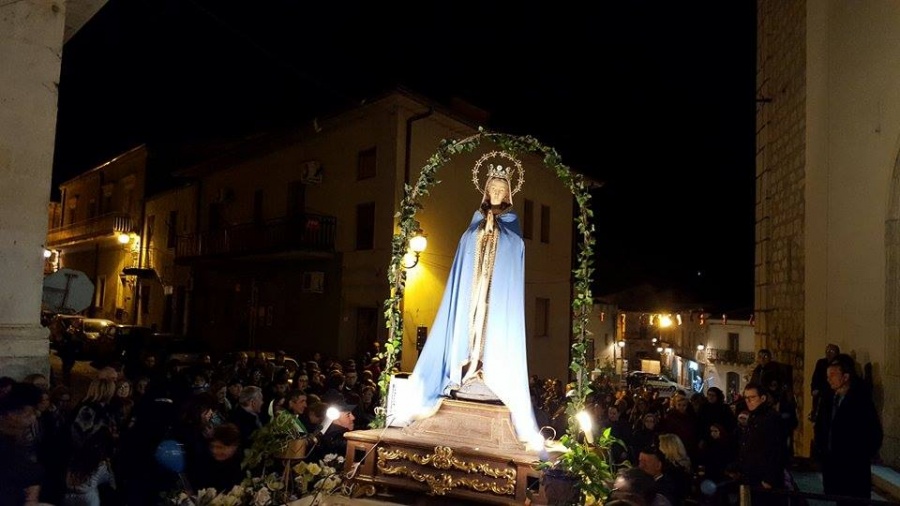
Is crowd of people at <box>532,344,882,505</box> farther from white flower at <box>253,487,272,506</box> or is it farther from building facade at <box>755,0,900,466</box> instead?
white flower at <box>253,487,272,506</box>

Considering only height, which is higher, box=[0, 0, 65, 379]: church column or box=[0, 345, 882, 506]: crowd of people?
box=[0, 0, 65, 379]: church column

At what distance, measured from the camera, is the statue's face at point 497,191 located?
25.0 feet

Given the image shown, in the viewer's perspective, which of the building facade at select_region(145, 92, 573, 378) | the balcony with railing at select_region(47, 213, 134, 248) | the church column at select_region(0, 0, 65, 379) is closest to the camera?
the church column at select_region(0, 0, 65, 379)

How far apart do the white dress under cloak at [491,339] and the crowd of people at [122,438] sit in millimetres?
954

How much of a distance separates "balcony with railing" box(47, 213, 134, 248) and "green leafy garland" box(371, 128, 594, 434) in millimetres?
25783

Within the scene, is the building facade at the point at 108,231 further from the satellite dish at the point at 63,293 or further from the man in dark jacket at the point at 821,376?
the man in dark jacket at the point at 821,376

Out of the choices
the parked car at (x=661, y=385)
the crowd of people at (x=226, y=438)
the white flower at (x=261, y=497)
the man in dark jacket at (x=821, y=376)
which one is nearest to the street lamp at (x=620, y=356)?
the parked car at (x=661, y=385)

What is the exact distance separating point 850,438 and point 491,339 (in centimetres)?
338

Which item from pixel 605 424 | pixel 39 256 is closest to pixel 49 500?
pixel 39 256

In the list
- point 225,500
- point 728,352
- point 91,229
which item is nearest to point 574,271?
point 225,500

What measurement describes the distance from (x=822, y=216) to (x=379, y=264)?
11124 millimetres

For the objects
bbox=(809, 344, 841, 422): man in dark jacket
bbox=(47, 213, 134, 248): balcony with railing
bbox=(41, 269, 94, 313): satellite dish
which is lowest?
bbox=(809, 344, 841, 422): man in dark jacket

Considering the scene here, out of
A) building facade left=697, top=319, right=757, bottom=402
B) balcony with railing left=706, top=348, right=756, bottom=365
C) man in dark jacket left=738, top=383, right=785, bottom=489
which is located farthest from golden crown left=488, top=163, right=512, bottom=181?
building facade left=697, top=319, right=757, bottom=402

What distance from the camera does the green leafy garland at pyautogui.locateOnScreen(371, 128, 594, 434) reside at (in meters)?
7.29
